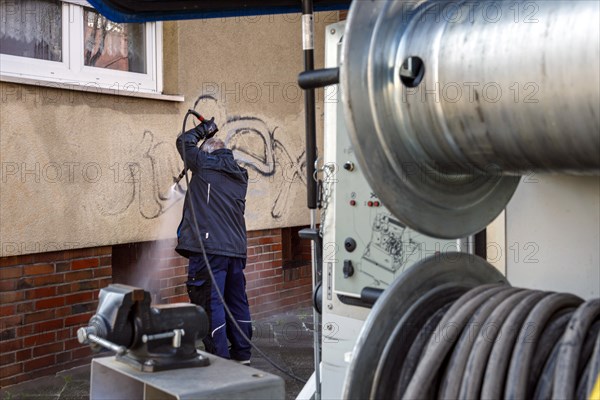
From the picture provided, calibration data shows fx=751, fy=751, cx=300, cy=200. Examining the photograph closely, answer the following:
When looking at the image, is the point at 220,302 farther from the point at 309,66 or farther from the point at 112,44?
the point at 309,66

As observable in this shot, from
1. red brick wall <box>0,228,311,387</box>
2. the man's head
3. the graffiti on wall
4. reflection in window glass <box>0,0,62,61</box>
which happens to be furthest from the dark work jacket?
reflection in window glass <box>0,0,62,61</box>

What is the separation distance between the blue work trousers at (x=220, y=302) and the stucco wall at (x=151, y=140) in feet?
2.38

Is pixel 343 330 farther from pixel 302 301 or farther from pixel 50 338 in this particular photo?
pixel 302 301

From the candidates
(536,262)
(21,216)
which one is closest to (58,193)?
(21,216)

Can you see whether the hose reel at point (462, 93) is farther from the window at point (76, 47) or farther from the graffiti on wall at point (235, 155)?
the graffiti on wall at point (235, 155)

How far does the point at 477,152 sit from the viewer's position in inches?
65.4

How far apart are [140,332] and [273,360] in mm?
4868

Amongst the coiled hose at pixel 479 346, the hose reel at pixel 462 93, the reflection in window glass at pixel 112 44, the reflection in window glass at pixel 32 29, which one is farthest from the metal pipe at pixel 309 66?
the reflection in window glass at pixel 112 44

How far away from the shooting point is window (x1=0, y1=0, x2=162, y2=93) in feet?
18.0

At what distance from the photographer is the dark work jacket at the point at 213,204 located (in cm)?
598

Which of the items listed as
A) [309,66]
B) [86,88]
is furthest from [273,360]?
[309,66]

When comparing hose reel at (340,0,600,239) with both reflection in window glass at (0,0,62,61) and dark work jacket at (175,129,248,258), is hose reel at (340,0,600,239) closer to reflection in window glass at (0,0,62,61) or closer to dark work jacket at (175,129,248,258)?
dark work jacket at (175,129,248,258)

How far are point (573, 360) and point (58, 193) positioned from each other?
4.85 m

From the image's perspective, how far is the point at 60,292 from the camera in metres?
5.65
